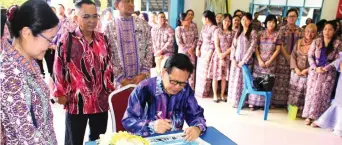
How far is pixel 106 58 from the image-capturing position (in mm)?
2016

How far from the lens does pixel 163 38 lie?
5.16m

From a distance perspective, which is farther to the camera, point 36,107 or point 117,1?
point 117,1

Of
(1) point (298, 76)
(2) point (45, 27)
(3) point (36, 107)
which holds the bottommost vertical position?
(1) point (298, 76)

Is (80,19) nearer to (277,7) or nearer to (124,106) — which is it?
(124,106)

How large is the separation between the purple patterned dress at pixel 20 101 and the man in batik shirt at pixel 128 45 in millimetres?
1192

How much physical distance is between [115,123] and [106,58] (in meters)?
0.46

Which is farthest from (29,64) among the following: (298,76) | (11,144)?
(298,76)

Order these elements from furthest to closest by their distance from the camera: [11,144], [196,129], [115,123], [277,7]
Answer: [277,7]
[115,123]
[196,129]
[11,144]

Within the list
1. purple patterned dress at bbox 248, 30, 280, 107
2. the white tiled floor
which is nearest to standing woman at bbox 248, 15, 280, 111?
purple patterned dress at bbox 248, 30, 280, 107

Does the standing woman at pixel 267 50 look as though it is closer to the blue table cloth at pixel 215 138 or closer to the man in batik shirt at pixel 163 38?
the man in batik shirt at pixel 163 38

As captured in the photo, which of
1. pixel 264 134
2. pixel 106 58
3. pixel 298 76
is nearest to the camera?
pixel 106 58

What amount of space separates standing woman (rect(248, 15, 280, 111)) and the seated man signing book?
8.61 ft

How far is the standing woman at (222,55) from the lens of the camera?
173 inches

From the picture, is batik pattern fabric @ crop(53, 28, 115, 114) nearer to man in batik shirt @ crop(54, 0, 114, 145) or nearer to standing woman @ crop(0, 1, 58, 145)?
man in batik shirt @ crop(54, 0, 114, 145)
